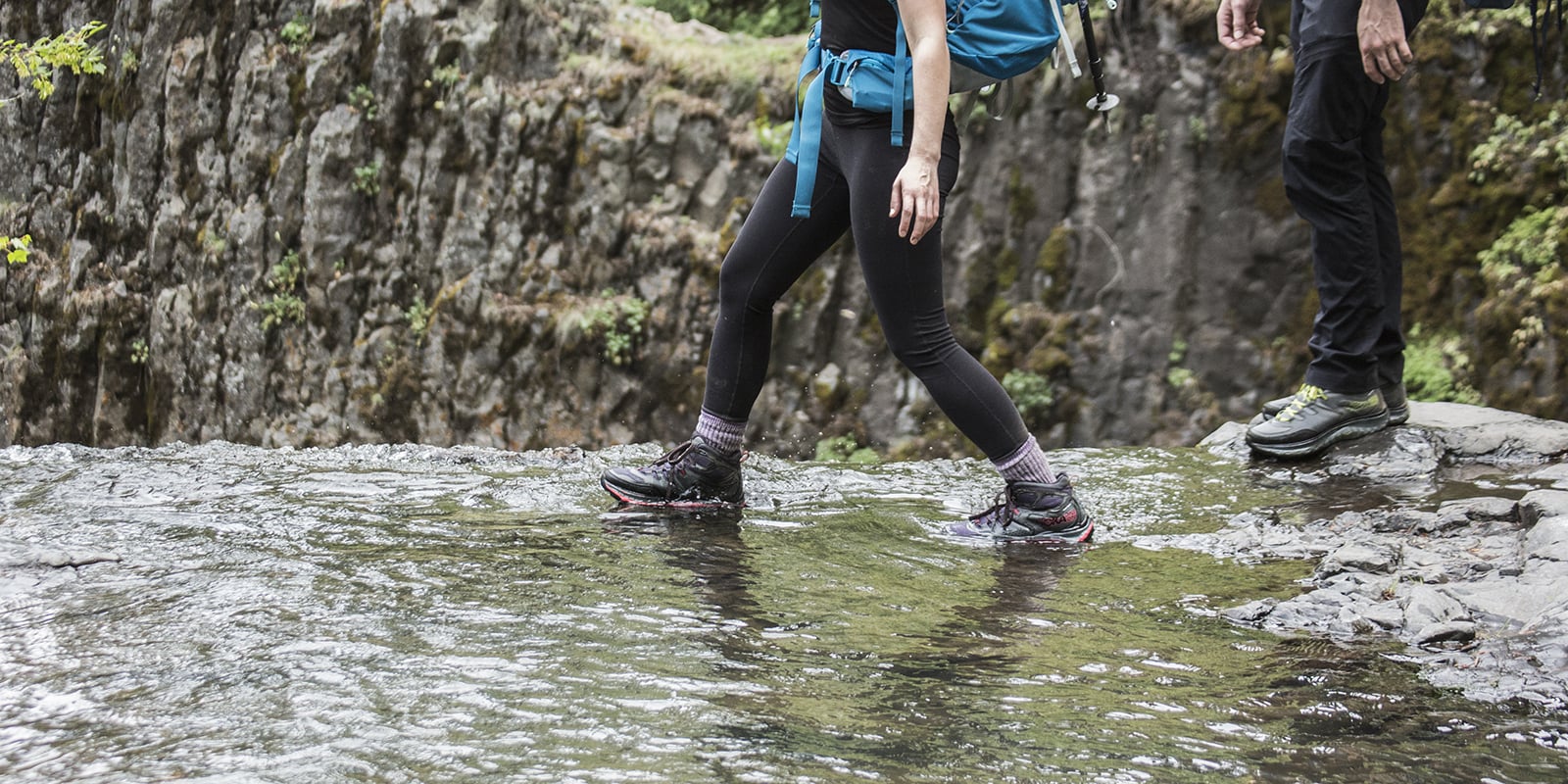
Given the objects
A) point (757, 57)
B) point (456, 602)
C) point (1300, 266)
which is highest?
point (757, 57)

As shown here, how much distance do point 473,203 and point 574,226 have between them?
105 cm

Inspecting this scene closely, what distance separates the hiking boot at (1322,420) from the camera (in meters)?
4.34

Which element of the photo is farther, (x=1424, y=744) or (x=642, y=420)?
(x=642, y=420)

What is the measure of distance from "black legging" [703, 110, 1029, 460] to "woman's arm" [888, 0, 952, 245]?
0.14 m

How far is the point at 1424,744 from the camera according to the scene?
1.70 m

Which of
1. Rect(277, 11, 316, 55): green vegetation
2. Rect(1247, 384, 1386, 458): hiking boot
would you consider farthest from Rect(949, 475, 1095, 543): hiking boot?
Rect(277, 11, 316, 55): green vegetation

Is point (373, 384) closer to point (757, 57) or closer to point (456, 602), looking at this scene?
point (757, 57)

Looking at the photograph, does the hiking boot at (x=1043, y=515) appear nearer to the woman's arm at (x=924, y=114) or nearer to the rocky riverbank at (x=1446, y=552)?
the rocky riverbank at (x=1446, y=552)

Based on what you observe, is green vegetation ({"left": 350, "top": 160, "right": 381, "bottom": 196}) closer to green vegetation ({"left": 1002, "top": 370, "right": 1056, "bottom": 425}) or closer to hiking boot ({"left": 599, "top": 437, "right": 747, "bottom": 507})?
green vegetation ({"left": 1002, "top": 370, "right": 1056, "bottom": 425})

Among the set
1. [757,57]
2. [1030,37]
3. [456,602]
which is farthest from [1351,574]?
[757,57]

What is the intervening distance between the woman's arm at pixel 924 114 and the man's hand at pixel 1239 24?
80.8 inches

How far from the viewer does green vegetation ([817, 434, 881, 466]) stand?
8.08 m

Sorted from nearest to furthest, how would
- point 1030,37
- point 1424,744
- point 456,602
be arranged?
point 1424,744
point 456,602
point 1030,37

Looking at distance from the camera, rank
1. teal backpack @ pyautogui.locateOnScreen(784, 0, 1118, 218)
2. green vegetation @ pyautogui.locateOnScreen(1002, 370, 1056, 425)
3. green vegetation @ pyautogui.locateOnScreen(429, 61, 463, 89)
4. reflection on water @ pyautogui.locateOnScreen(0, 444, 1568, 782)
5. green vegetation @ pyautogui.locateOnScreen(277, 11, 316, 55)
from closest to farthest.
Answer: reflection on water @ pyautogui.locateOnScreen(0, 444, 1568, 782) < teal backpack @ pyautogui.locateOnScreen(784, 0, 1118, 218) < green vegetation @ pyautogui.locateOnScreen(1002, 370, 1056, 425) < green vegetation @ pyautogui.locateOnScreen(429, 61, 463, 89) < green vegetation @ pyautogui.locateOnScreen(277, 11, 316, 55)
